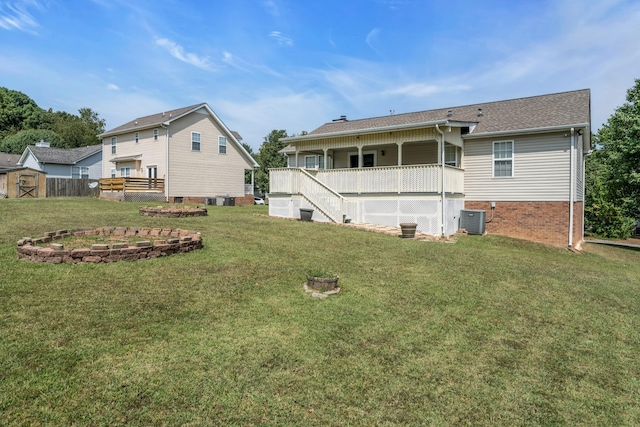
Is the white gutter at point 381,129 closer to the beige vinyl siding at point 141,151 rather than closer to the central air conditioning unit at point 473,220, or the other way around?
the central air conditioning unit at point 473,220

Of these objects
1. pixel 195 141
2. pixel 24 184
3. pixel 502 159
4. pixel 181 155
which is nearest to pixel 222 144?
pixel 195 141

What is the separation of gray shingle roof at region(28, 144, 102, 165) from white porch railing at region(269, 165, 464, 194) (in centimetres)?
2782

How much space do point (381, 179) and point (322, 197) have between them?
2.47 m

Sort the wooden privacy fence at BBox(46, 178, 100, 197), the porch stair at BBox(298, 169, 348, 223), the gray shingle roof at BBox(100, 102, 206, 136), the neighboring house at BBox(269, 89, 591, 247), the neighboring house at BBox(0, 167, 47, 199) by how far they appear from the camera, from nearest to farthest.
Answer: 1. the neighboring house at BBox(269, 89, 591, 247)
2. the porch stair at BBox(298, 169, 348, 223)
3. the neighboring house at BBox(0, 167, 47, 199)
4. the gray shingle roof at BBox(100, 102, 206, 136)
5. the wooden privacy fence at BBox(46, 178, 100, 197)

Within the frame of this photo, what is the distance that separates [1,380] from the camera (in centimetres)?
296

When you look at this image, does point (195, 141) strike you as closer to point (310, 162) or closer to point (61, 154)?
point (310, 162)

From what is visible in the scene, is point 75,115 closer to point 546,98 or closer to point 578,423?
point 546,98

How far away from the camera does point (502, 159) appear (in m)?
15.0

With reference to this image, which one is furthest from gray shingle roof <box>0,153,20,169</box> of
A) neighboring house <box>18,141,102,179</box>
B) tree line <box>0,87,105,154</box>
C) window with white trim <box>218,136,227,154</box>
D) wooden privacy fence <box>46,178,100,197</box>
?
window with white trim <box>218,136,227,154</box>

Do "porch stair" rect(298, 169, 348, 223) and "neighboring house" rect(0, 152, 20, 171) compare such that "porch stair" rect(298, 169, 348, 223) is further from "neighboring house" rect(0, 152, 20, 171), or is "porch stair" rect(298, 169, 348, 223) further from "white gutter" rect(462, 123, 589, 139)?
"neighboring house" rect(0, 152, 20, 171)

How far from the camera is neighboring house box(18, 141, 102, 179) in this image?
33.2 m

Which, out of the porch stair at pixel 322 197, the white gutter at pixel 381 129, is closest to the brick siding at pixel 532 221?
the white gutter at pixel 381 129

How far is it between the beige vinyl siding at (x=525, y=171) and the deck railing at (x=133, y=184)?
1893 centimetres

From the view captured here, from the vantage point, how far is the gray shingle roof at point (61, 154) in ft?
108
